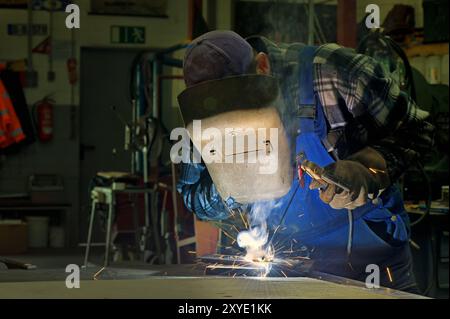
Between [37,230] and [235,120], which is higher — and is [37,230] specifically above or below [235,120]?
below

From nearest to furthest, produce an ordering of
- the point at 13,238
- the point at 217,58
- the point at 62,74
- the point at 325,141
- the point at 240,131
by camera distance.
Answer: the point at 240,131
the point at 217,58
the point at 325,141
the point at 13,238
the point at 62,74

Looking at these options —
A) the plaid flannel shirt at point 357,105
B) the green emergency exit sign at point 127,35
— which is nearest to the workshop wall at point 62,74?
the green emergency exit sign at point 127,35

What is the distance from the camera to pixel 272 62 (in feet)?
6.73

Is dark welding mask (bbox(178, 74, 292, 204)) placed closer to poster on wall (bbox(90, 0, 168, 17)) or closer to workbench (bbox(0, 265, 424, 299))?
workbench (bbox(0, 265, 424, 299))

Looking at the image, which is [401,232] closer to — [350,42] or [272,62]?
[272,62]

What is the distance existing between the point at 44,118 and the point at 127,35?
95cm

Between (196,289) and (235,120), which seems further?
(235,120)

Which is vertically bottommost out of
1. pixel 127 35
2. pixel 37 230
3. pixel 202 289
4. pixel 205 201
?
pixel 37 230

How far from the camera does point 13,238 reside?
5969 millimetres

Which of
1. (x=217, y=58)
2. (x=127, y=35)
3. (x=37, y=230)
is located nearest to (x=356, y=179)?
(x=217, y=58)

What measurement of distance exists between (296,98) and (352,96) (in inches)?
5.2

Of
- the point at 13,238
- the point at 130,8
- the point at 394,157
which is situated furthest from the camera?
the point at 130,8

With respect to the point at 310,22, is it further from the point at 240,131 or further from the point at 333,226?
the point at 240,131
